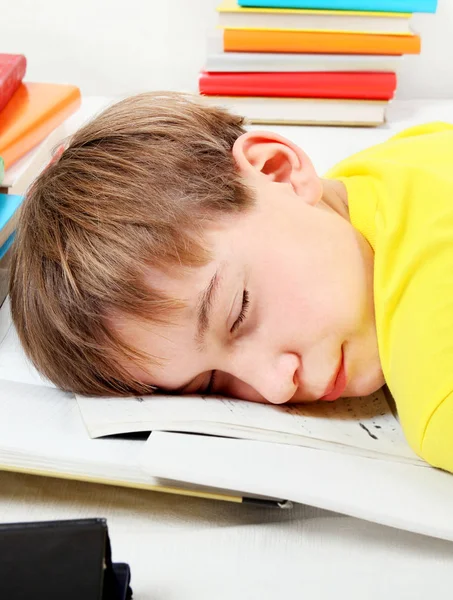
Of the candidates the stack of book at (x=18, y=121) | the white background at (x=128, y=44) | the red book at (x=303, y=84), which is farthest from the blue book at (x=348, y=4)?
the stack of book at (x=18, y=121)

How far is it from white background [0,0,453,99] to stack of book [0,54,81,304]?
339 mm

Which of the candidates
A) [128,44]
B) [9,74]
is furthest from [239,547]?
[128,44]

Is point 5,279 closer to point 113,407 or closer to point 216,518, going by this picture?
point 113,407

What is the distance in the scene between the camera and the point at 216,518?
2.07ft

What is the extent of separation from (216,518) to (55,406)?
0.20 meters

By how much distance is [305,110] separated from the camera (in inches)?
54.0

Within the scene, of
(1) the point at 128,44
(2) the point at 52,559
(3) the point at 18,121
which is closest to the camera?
(2) the point at 52,559

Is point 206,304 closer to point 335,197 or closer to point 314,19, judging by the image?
point 335,197

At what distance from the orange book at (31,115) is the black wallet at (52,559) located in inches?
28.4

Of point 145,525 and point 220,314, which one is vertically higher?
point 220,314

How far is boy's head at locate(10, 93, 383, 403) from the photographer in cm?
71

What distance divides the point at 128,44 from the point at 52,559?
1367mm

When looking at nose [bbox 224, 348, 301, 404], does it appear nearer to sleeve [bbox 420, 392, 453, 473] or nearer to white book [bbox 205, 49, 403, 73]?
sleeve [bbox 420, 392, 453, 473]

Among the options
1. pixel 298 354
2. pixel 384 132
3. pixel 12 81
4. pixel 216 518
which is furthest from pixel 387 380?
pixel 12 81
